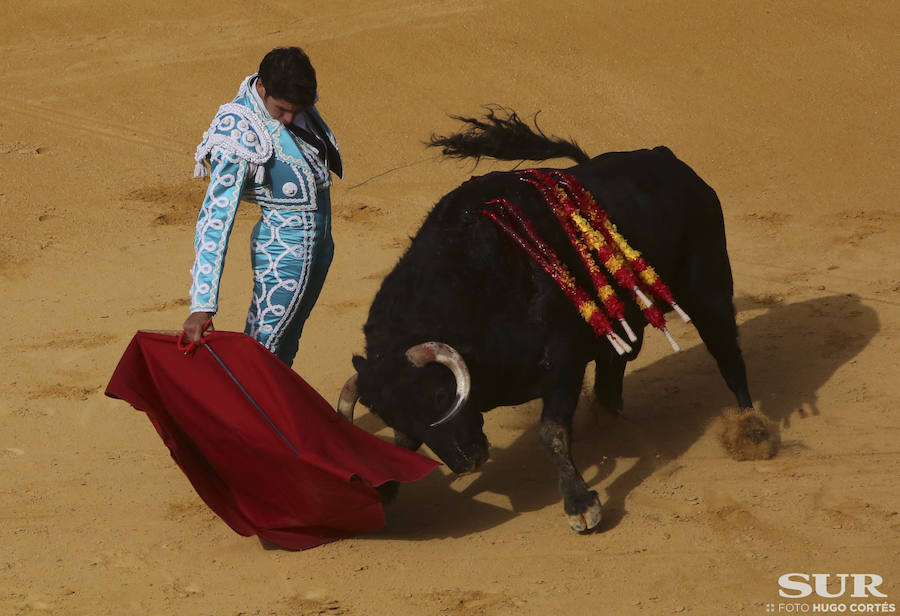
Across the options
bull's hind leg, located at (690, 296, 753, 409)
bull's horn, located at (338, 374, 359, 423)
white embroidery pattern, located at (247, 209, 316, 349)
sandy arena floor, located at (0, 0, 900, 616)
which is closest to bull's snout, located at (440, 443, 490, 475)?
sandy arena floor, located at (0, 0, 900, 616)

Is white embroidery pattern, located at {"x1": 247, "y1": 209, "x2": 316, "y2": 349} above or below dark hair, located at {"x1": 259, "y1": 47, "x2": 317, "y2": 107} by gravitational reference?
below

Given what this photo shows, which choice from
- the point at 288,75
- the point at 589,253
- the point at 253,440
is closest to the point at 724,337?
the point at 589,253

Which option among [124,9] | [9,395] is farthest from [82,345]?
[124,9]

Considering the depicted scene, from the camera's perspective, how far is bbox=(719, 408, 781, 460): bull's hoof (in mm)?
5098

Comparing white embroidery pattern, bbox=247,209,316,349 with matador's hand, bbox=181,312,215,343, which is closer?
matador's hand, bbox=181,312,215,343

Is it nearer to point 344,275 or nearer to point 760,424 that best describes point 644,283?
point 760,424

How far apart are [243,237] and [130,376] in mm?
4188

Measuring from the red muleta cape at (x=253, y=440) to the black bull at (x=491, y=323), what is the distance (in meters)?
0.23

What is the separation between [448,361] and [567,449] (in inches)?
23.8

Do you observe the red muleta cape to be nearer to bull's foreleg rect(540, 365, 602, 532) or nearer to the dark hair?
bull's foreleg rect(540, 365, 602, 532)

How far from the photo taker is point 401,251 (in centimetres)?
815

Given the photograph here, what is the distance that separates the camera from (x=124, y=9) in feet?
39.7

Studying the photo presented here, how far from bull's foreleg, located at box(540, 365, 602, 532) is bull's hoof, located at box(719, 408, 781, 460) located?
0.81 m

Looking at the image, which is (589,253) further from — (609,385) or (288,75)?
(288,75)
